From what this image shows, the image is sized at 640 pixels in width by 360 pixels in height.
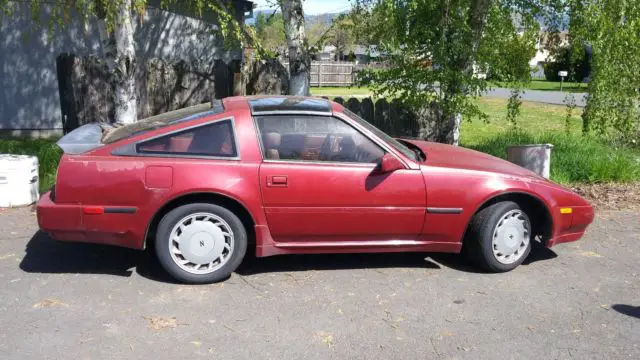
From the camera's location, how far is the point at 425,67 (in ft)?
29.0

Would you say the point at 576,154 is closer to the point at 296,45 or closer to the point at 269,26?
the point at 296,45

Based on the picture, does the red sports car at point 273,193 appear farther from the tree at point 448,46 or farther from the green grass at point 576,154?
the green grass at point 576,154

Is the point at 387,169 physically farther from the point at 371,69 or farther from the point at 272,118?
the point at 371,69

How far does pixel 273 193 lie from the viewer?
193 inches

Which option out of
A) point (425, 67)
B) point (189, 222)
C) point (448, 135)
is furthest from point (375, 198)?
point (448, 135)

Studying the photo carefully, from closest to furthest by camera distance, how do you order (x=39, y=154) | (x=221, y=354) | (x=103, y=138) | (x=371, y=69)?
(x=221, y=354), (x=103, y=138), (x=39, y=154), (x=371, y=69)

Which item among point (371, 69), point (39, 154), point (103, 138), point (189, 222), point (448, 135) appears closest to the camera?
point (189, 222)

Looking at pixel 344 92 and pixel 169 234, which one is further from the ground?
pixel 344 92

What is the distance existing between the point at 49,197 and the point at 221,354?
209 cm

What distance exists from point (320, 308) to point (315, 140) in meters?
1.37

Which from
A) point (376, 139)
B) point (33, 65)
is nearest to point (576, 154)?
point (376, 139)

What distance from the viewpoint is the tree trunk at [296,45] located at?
27.9 ft

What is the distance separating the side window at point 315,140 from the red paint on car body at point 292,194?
0.20 feet

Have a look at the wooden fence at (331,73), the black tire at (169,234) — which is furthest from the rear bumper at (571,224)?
the wooden fence at (331,73)
